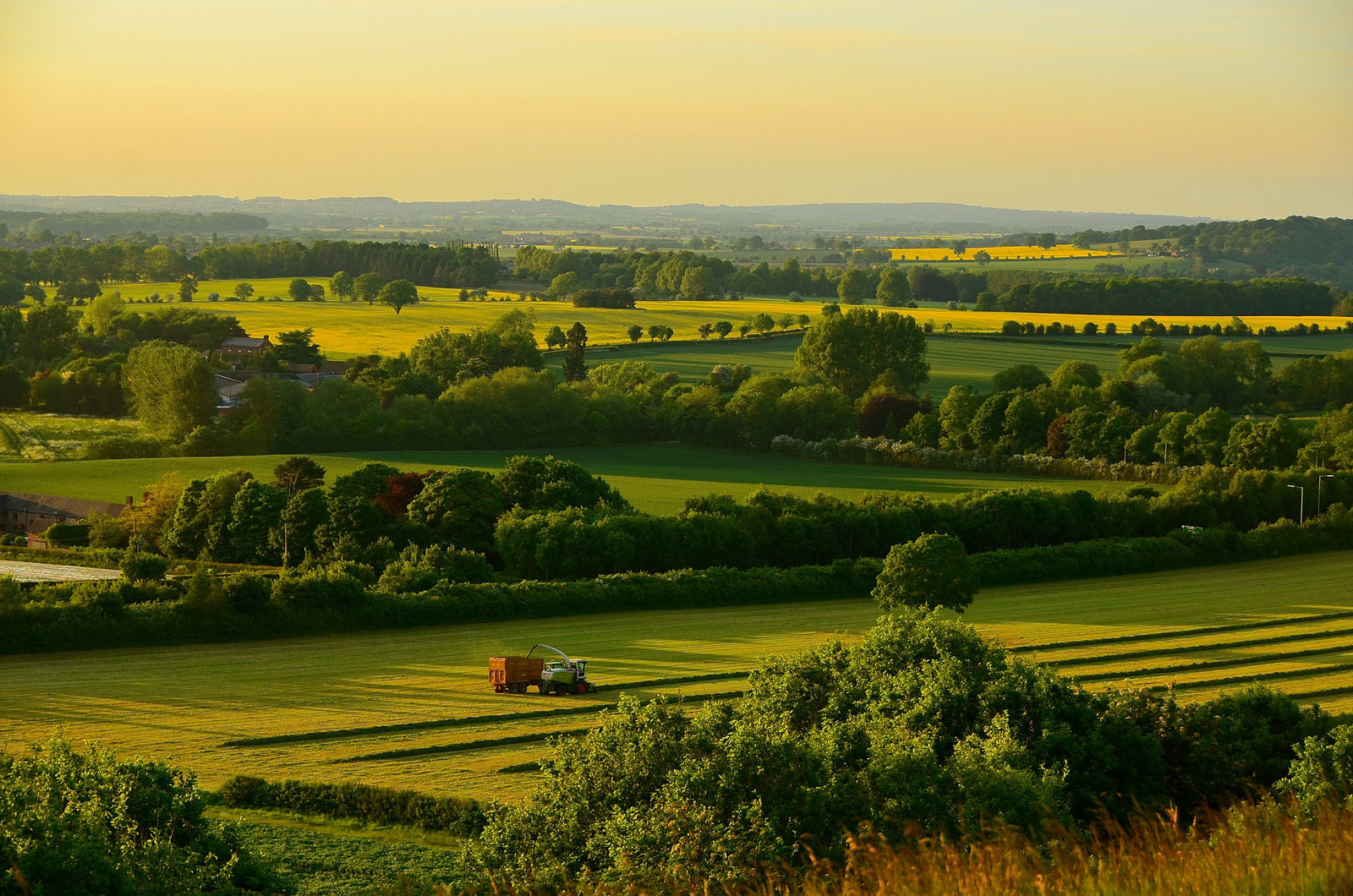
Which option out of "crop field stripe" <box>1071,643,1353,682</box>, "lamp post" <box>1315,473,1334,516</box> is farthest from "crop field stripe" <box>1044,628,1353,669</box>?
"lamp post" <box>1315,473,1334,516</box>

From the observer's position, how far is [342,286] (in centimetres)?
14238

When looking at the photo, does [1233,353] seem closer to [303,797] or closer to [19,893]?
[303,797]

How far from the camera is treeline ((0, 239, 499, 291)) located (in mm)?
152250

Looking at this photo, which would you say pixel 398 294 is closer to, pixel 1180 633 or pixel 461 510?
pixel 461 510

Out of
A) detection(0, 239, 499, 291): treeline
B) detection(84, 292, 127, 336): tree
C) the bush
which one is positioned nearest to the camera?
the bush

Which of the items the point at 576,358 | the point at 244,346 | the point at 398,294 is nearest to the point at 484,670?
the point at 576,358

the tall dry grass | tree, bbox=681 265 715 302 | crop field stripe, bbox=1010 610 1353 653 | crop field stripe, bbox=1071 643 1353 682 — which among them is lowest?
crop field stripe, bbox=1010 610 1353 653

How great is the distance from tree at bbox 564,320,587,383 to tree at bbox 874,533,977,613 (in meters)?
54.5

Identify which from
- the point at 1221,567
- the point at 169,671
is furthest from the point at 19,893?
the point at 1221,567

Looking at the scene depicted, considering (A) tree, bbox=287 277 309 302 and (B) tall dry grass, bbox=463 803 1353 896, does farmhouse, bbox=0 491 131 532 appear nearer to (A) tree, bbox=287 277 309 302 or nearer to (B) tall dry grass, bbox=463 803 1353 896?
(B) tall dry grass, bbox=463 803 1353 896

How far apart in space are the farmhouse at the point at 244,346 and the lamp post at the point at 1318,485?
69.0 meters

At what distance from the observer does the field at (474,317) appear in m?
115

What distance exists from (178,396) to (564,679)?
51.0 m

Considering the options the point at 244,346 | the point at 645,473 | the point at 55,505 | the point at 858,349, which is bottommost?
the point at 55,505
